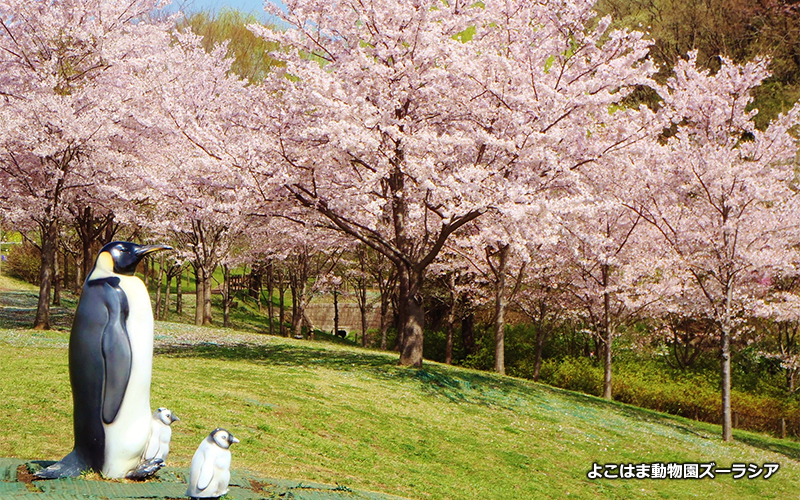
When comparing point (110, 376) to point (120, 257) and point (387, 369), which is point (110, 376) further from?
point (387, 369)

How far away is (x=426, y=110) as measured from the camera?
18891mm

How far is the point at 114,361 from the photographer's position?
19.8 feet

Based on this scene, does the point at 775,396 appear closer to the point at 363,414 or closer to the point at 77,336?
the point at 363,414

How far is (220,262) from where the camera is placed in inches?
1286

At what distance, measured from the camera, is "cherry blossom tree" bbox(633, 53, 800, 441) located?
1747 cm

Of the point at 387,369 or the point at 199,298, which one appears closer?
the point at 387,369

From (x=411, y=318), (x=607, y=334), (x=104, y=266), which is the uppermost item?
(x=104, y=266)

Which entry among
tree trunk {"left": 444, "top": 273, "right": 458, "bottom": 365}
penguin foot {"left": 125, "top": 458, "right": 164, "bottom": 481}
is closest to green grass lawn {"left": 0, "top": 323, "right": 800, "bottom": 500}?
penguin foot {"left": 125, "top": 458, "right": 164, "bottom": 481}

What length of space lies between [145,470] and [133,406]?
605mm

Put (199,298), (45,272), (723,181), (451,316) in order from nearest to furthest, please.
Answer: (723,181) → (45,272) → (451,316) → (199,298)

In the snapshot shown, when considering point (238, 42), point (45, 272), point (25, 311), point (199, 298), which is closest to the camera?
point (45, 272)

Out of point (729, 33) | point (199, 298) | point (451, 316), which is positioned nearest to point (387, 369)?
point (451, 316)

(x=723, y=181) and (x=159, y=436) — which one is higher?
(x=723, y=181)

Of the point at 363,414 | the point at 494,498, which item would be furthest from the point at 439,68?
the point at 494,498
